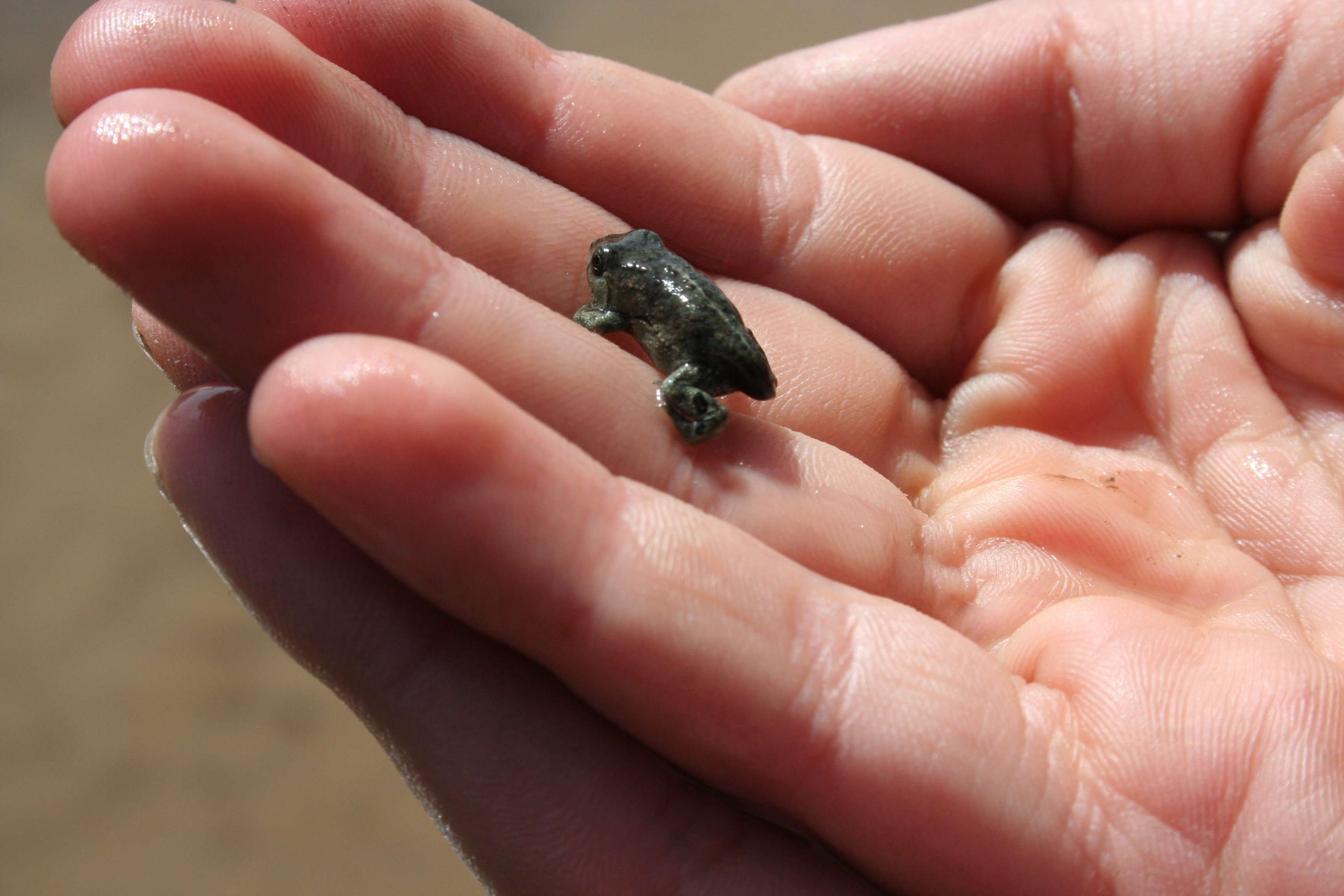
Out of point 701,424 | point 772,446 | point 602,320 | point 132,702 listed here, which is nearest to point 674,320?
point 602,320

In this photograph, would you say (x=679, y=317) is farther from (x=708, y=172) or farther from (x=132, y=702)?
(x=132, y=702)

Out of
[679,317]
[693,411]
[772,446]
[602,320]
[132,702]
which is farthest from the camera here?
[132,702]

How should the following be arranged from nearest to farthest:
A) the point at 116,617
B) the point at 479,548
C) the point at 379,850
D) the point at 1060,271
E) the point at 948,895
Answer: the point at 479,548, the point at 948,895, the point at 1060,271, the point at 379,850, the point at 116,617

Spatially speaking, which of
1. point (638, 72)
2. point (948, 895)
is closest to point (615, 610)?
point (948, 895)

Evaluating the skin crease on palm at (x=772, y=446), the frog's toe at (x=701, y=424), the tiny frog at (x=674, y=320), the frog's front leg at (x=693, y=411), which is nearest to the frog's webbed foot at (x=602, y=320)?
the tiny frog at (x=674, y=320)

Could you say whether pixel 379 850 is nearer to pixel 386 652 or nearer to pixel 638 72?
pixel 386 652
